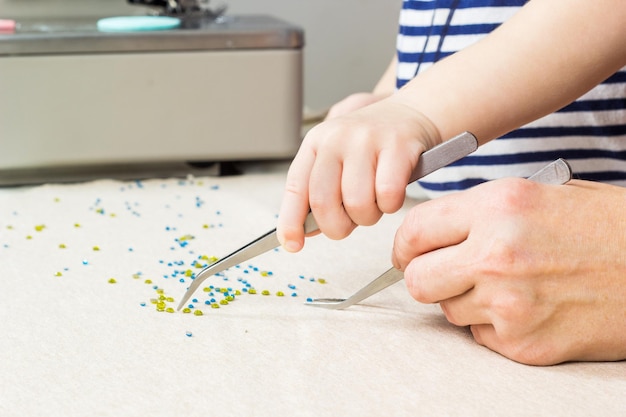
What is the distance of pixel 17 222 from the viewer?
0.72 metres

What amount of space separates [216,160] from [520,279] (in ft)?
1.86

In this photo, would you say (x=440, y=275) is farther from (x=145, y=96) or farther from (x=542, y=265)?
(x=145, y=96)

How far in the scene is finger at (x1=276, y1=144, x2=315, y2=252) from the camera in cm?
45

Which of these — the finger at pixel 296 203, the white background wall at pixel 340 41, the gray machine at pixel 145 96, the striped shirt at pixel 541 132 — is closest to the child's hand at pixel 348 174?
the finger at pixel 296 203

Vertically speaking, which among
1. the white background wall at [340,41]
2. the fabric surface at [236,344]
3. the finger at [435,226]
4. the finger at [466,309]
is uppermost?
the finger at [435,226]

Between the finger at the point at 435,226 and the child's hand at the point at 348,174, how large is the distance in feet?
0.07

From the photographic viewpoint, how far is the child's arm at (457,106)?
0.44m

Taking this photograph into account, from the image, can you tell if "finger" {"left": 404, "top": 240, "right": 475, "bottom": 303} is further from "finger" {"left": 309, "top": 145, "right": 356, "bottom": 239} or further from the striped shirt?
the striped shirt

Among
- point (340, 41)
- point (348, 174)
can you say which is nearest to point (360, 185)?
point (348, 174)

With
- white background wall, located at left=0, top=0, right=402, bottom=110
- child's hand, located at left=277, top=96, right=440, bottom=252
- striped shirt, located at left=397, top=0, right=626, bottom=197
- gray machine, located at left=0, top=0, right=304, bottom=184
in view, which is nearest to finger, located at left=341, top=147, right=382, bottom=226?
child's hand, located at left=277, top=96, right=440, bottom=252

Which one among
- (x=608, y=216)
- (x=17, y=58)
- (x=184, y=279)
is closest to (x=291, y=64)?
(x=17, y=58)

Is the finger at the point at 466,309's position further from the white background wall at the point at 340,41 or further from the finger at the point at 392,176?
the white background wall at the point at 340,41

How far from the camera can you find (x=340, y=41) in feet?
4.91

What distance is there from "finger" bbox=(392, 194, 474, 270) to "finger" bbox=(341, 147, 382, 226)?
25mm
